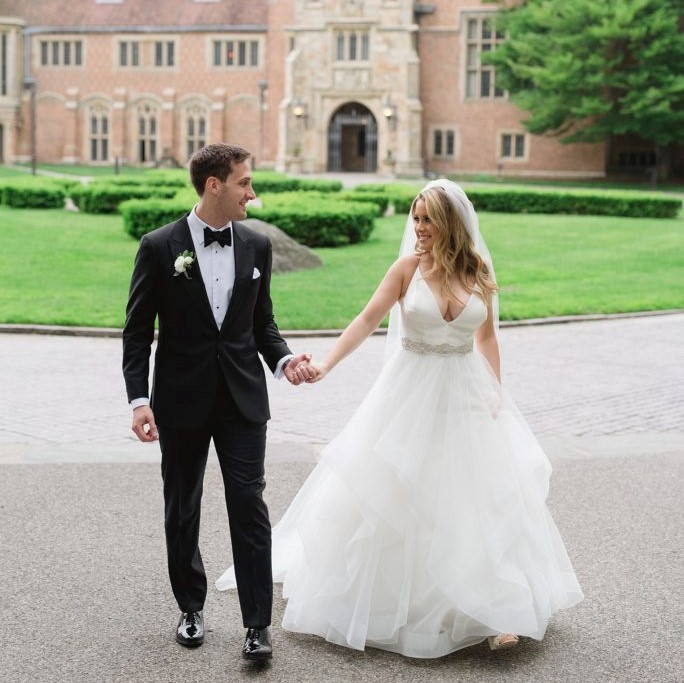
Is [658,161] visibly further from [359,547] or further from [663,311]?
[359,547]

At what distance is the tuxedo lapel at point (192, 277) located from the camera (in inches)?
170

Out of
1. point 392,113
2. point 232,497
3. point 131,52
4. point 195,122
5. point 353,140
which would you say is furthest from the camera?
point 131,52

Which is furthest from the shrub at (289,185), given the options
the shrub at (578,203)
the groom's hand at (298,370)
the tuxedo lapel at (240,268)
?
the tuxedo lapel at (240,268)

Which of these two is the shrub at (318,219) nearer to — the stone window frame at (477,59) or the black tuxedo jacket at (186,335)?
the black tuxedo jacket at (186,335)

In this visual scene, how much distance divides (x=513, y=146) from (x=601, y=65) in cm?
888

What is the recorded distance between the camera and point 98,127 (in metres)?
55.5

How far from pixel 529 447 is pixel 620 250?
17788 mm

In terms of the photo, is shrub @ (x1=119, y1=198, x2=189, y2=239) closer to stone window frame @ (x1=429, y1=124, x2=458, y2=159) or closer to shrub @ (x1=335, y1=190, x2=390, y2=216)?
shrub @ (x1=335, y1=190, x2=390, y2=216)

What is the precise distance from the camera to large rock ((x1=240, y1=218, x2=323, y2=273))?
17.5m

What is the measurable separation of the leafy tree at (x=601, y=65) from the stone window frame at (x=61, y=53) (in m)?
20.8

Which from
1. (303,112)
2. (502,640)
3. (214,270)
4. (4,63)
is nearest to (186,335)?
(214,270)

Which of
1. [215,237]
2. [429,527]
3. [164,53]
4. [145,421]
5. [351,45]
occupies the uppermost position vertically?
[164,53]

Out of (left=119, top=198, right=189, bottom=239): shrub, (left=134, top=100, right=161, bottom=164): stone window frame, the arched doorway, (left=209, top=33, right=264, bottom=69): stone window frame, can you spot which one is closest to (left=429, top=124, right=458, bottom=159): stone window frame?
the arched doorway

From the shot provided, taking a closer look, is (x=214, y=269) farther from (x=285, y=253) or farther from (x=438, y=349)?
(x=285, y=253)
